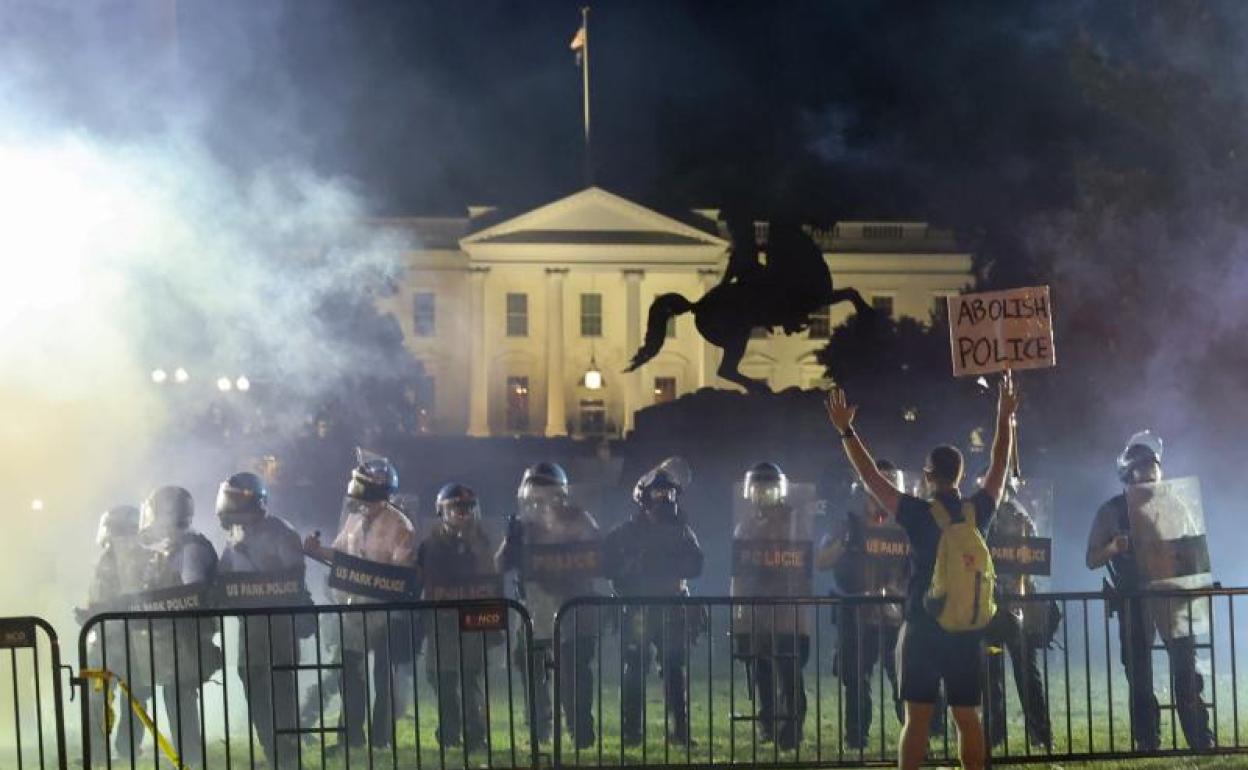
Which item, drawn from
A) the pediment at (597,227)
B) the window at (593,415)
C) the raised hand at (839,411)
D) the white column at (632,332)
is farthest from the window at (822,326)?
the raised hand at (839,411)

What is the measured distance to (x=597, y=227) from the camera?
5288 centimetres

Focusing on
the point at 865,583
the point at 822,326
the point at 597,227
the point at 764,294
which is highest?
the point at 597,227

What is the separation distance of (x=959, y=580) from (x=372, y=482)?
12.8 feet

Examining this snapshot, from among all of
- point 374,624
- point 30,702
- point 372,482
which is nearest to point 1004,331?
point 372,482

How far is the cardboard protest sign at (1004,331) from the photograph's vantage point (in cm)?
668

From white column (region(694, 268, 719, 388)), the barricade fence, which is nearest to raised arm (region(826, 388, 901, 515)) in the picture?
the barricade fence

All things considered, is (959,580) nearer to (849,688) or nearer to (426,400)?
(849,688)

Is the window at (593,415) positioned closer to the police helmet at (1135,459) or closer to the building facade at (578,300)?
the building facade at (578,300)

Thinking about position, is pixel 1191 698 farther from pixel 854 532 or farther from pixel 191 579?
pixel 191 579

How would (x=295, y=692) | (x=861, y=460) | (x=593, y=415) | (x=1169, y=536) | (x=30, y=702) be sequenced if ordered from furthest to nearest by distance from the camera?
(x=593, y=415)
(x=30, y=702)
(x=1169, y=536)
(x=295, y=692)
(x=861, y=460)

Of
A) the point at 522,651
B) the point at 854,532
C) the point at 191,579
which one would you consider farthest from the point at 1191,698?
the point at 191,579

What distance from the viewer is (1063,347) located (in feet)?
63.3

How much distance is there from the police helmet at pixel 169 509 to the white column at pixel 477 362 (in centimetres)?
4409

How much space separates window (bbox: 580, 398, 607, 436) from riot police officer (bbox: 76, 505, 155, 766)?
142ft
